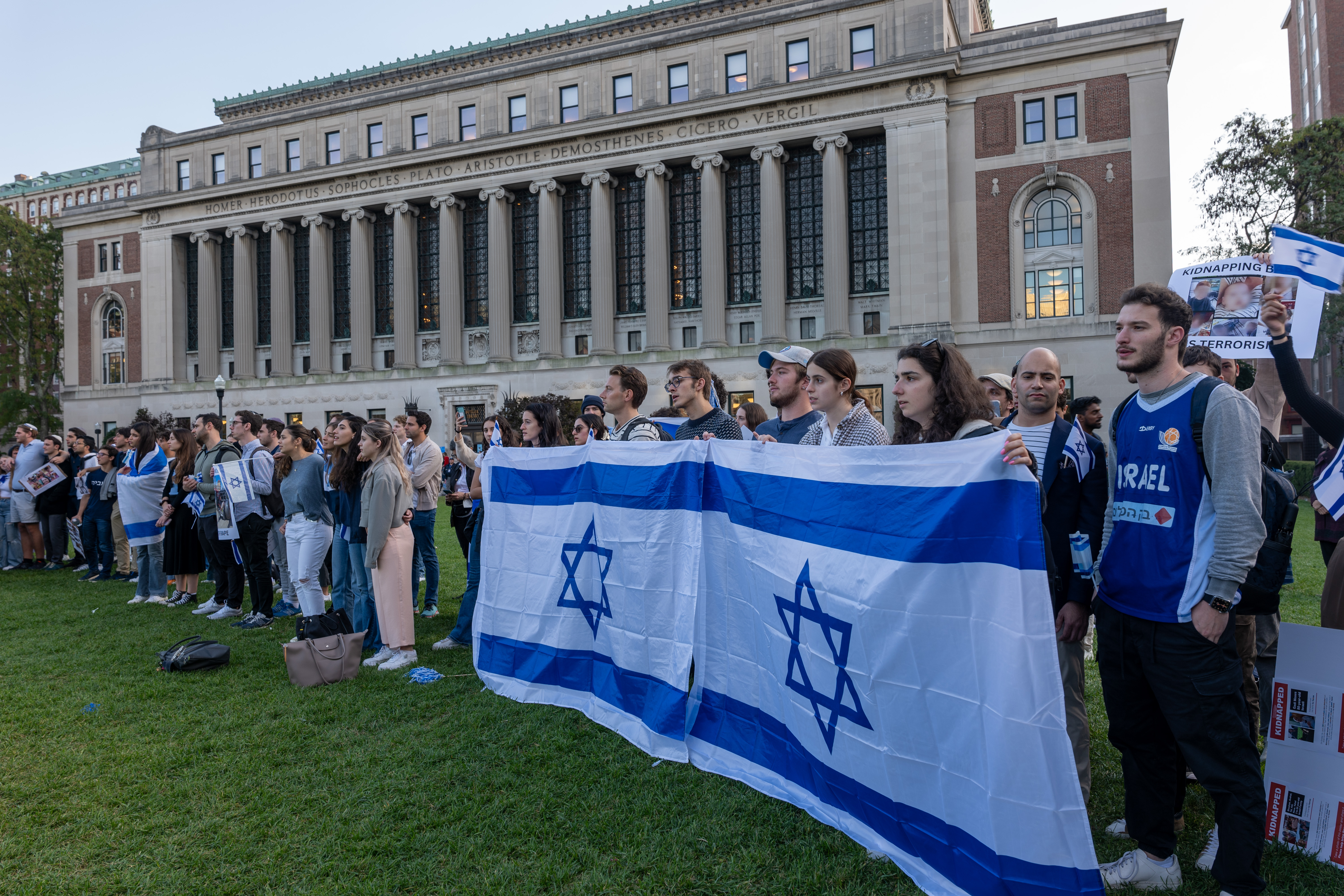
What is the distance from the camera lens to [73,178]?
332 ft

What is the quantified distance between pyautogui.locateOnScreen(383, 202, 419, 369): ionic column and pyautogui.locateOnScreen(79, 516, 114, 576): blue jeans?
117 ft

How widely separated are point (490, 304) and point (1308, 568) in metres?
43.4

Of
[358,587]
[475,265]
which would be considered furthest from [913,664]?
[475,265]

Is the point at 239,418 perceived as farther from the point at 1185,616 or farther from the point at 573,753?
the point at 1185,616

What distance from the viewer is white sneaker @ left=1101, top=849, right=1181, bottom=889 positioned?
3623mm

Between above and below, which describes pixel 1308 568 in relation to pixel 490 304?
below

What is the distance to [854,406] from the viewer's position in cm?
514

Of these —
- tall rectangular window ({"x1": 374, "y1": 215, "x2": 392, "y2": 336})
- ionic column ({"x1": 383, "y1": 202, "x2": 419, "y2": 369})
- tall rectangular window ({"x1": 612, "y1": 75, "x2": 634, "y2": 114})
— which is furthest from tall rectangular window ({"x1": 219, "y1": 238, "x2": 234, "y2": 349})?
tall rectangular window ({"x1": 612, "y1": 75, "x2": 634, "y2": 114})

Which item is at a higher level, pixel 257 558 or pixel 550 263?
pixel 550 263

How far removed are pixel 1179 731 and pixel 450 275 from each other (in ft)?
165

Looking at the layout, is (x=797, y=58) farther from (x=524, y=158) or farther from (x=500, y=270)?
(x=500, y=270)

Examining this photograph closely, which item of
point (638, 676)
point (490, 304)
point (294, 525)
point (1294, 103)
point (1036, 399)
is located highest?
point (1294, 103)

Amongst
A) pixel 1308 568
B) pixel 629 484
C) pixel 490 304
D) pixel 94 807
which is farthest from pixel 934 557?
pixel 490 304

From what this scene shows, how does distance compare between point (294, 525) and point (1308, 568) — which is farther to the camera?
point (1308, 568)
